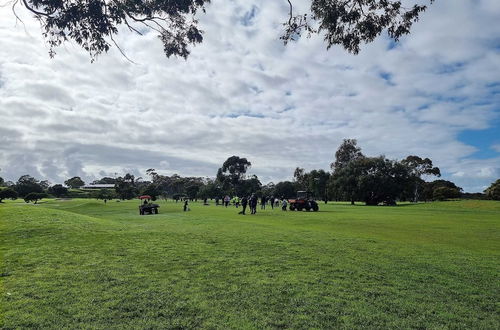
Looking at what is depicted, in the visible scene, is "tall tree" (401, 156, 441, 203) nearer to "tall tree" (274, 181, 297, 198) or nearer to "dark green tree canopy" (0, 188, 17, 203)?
"tall tree" (274, 181, 297, 198)

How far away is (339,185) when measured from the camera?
7450cm

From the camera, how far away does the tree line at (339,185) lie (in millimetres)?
69625

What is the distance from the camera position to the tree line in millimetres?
69625

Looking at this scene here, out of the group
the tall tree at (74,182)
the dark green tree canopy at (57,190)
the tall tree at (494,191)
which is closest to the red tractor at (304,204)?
the tall tree at (494,191)

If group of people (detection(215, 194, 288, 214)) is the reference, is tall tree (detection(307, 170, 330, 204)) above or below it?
above

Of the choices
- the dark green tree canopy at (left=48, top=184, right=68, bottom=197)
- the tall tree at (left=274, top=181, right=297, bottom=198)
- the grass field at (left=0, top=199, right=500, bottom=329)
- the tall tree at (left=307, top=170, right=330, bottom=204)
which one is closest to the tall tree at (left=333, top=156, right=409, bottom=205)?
the tall tree at (left=307, top=170, right=330, bottom=204)

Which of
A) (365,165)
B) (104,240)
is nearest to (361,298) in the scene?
(104,240)

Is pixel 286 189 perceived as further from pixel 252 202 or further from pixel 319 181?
pixel 252 202

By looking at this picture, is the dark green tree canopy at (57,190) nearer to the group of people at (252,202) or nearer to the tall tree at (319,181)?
the group of people at (252,202)

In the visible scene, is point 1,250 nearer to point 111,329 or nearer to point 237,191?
point 111,329

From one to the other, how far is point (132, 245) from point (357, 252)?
7.43 m

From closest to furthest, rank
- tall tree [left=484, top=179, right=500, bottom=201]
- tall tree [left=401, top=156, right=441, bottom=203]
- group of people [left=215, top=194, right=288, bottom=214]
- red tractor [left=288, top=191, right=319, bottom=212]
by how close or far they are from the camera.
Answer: group of people [left=215, top=194, right=288, bottom=214] → red tractor [left=288, top=191, right=319, bottom=212] → tall tree [left=484, top=179, right=500, bottom=201] → tall tree [left=401, top=156, right=441, bottom=203]

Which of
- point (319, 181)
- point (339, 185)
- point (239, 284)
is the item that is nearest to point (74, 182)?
point (319, 181)

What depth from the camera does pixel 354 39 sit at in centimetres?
1024
